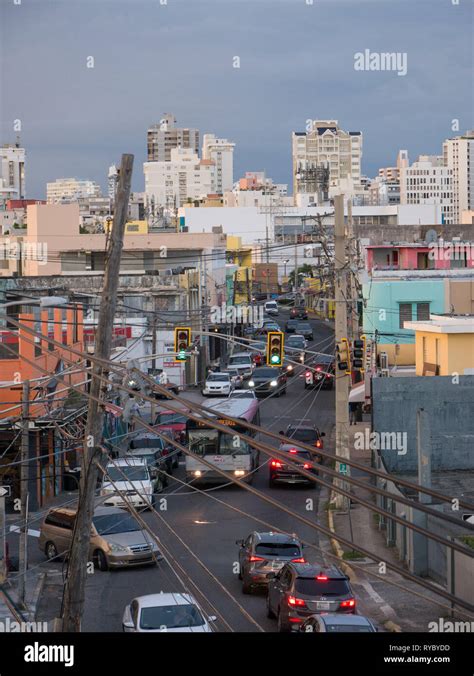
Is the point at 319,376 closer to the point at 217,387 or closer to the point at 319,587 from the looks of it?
the point at 217,387

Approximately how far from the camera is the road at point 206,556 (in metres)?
19.0

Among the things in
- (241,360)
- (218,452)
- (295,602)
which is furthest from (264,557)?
(241,360)

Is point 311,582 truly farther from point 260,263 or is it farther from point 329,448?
point 260,263

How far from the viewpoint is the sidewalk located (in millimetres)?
18703

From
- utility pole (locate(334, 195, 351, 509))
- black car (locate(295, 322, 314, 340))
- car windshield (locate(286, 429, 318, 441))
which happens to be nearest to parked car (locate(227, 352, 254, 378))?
black car (locate(295, 322, 314, 340))

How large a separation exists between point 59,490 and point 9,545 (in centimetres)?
729

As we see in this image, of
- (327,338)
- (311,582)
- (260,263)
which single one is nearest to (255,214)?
(260,263)

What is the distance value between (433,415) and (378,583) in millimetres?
12851

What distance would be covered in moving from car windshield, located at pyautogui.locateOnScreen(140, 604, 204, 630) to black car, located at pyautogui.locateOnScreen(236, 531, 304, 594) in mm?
4334

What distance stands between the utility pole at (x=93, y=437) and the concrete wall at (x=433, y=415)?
22067 millimetres

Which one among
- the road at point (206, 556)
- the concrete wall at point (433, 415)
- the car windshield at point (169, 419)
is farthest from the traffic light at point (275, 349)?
the car windshield at point (169, 419)

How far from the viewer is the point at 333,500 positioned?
29672 millimetres

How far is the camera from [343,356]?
2778 cm

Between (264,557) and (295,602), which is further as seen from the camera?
(264,557)
